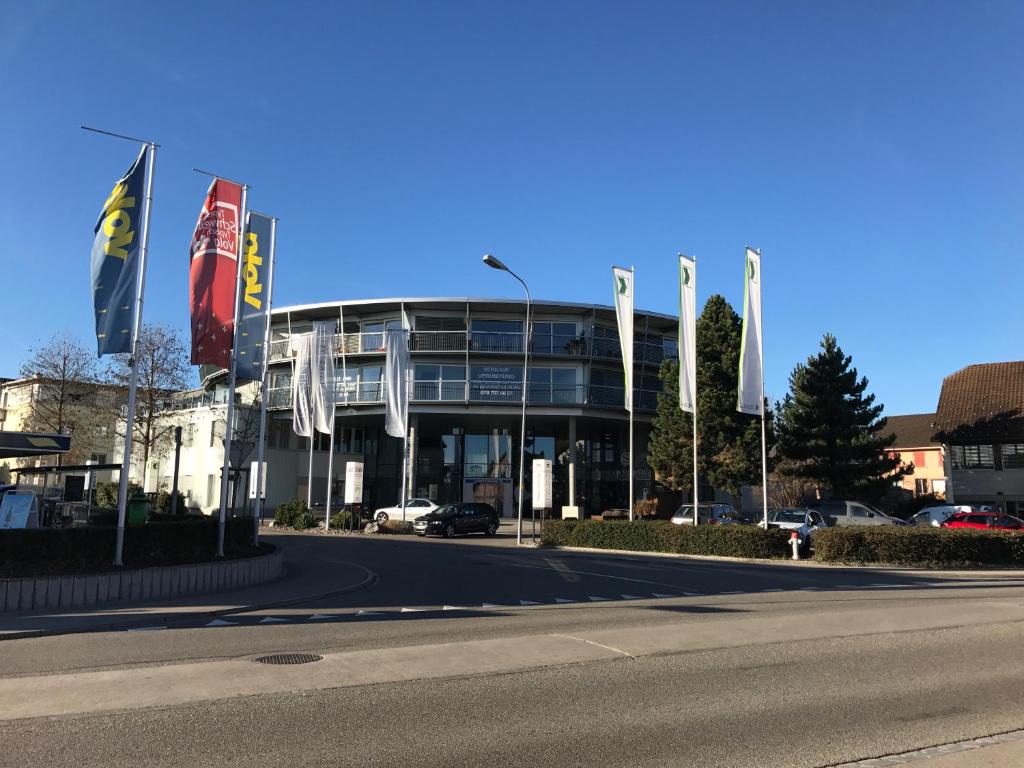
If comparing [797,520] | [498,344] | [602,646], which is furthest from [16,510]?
[498,344]

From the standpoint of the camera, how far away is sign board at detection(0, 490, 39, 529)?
1739 cm

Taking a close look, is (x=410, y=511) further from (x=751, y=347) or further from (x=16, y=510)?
(x=16, y=510)

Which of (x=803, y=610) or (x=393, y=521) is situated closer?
(x=803, y=610)

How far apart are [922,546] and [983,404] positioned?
2711 centimetres

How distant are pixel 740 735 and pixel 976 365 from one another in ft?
Answer: 169

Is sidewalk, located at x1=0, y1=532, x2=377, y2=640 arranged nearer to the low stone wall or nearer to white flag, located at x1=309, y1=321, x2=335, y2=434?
the low stone wall

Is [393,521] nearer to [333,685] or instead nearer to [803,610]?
[803,610]

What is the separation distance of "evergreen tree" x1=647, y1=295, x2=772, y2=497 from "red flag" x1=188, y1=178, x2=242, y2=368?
27.5m

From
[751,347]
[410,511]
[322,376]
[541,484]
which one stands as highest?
[322,376]

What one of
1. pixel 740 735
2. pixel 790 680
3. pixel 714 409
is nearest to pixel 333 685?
pixel 740 735

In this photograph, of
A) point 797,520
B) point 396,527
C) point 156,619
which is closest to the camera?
point 156,619

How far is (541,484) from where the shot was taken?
102 ft

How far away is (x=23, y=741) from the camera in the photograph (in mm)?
5328

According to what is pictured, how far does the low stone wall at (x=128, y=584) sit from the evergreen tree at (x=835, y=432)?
3188 cm
